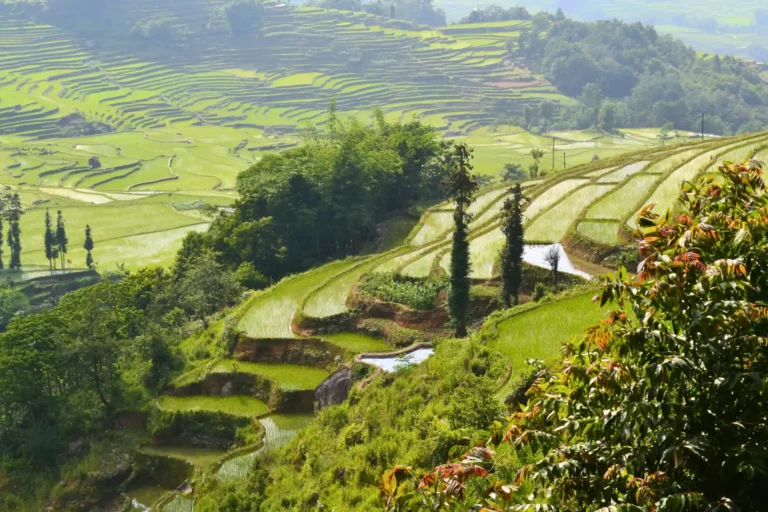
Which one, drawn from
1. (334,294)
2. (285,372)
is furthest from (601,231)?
(285,372)

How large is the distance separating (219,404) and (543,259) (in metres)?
9.54

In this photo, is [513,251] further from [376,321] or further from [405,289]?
[376,321]

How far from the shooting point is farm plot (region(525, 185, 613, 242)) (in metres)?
25.2

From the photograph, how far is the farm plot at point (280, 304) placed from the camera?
22.5 meters

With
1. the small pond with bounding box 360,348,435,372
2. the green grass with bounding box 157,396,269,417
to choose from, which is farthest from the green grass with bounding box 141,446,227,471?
the small pond with bounding box 360,348,435,372

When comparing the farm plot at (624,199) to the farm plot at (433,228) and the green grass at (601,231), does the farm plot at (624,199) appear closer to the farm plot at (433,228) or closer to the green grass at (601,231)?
the green grass at (601,231)

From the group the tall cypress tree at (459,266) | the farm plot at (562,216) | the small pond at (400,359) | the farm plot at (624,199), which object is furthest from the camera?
the farm plot at (624,199)

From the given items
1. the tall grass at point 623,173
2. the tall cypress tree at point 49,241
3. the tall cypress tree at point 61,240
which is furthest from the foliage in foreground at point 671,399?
the tall cypress tree at point 61,240

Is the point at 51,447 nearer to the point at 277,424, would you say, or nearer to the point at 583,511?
the point at 277,424

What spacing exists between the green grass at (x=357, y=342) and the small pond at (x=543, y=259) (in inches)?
192

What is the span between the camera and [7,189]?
2315 inches

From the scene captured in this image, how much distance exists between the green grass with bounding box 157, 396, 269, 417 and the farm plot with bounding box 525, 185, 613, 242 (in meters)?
9.78

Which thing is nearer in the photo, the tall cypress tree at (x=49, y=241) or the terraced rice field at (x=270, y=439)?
the terraced rice field at (x=270, y=439)

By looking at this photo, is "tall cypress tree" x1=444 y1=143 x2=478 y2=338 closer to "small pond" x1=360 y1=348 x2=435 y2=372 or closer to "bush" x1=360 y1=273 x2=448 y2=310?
"small pond" x1=360 y1=348 x2=435 y2=372
